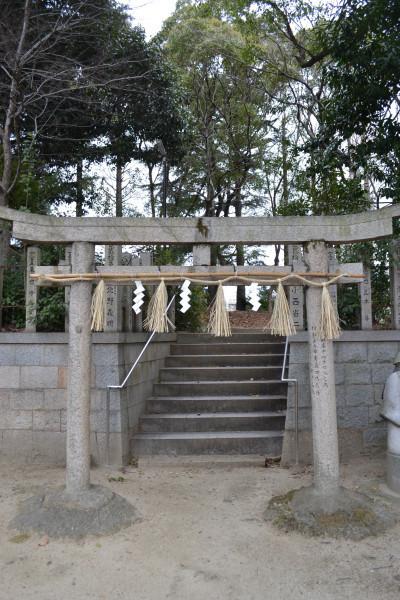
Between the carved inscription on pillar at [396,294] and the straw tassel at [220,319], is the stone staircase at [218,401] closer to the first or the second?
the carved inscription on pillar at [396,294]

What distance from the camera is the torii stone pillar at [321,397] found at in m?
4.25

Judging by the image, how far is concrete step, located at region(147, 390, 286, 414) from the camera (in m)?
7.00

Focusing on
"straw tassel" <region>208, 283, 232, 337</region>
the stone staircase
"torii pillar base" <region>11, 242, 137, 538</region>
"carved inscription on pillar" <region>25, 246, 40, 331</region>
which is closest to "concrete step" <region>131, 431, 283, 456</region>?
the stone staircase

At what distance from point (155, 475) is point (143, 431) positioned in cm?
110

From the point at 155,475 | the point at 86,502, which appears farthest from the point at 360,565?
the point at 155,475

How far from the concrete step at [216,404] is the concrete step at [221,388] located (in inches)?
12.1

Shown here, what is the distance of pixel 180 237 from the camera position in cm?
451

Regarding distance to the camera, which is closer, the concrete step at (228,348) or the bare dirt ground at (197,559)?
the bare dirt ground at (197,559)

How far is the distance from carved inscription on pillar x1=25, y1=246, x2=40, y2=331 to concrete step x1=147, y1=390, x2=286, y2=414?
7.41ft

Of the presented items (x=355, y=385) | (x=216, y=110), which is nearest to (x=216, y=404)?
(x=355, y=385)

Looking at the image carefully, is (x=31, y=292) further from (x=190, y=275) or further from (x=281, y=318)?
(x=281, y=318)

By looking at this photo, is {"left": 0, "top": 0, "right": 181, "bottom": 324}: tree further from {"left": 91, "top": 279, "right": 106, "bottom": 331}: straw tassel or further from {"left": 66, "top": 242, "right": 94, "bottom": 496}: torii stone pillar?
{"left": 91, "top": 279, "right": 106, "bottom": 331}: straw tassel

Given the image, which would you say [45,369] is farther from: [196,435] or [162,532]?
[162,532]

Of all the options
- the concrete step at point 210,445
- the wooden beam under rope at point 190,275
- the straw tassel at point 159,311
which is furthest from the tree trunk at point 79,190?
the straw tassel at point 159,311
